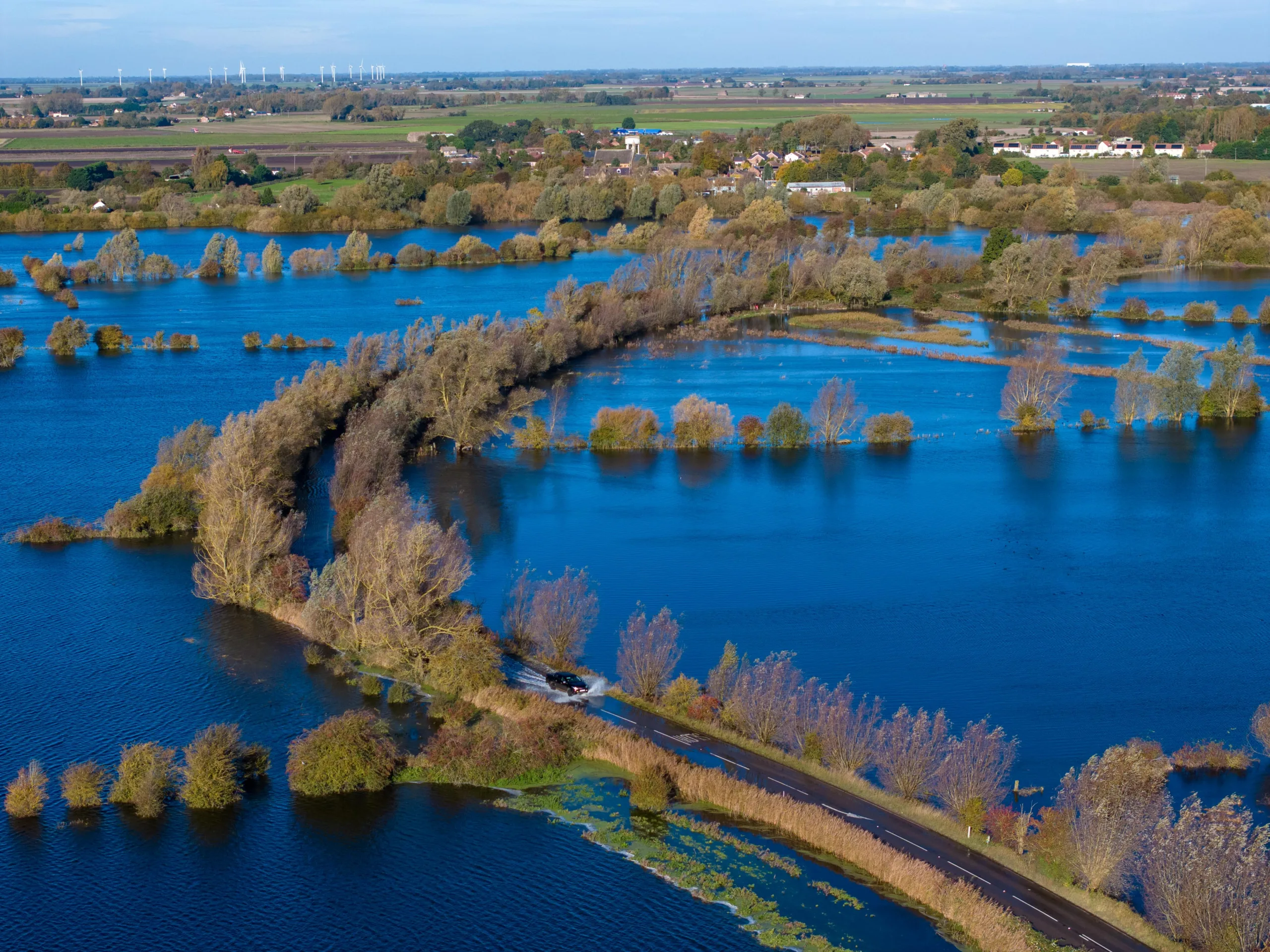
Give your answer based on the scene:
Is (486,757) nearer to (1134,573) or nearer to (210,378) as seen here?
(1134,573)

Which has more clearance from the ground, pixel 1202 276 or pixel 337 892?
pixel 1202 276

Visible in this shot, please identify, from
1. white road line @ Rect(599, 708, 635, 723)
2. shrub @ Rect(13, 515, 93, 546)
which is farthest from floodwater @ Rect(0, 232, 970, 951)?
white road line @ Rect(599, 708, 635, 723)

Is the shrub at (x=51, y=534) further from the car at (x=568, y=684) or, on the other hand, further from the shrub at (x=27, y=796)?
the car at (x=568, y=684)

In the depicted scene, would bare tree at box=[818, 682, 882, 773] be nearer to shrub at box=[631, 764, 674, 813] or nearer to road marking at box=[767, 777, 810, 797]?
road marking at box=[767, 777, 810, 797]

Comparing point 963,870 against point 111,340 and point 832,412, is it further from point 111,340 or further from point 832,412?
point 111,340

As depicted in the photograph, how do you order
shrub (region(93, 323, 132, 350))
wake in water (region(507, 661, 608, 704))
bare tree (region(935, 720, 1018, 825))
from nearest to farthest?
bare tree (region(935, 720, 1018, 825))
wake in water (region(507, 661, 608, 704))
shrub (region(93, 323, 132, 350))

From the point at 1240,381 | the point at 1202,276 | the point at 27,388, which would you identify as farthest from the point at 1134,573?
the point at 1202,276
